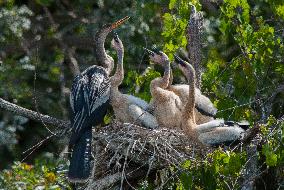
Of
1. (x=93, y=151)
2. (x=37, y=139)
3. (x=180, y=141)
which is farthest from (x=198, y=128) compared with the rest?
(x=37, y=139)

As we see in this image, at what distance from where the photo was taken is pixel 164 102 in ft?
31.8

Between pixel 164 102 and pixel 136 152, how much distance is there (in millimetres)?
835

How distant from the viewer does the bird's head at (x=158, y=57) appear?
9.95m

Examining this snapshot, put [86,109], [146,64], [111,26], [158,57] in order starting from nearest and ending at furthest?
[86,109] → [158,57] → [111,26] → [146,64]

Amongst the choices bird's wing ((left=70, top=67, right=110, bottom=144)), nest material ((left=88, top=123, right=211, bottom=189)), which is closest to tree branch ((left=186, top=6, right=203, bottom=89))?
bird's wing ((left=70, top=67, right=110, bottom=144))

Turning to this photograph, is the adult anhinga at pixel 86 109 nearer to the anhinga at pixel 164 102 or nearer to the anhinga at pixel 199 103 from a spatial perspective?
the anhinga at pixel 164 102

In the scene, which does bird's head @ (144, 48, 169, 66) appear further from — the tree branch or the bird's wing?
the bird's wing

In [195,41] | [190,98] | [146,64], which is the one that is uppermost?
[195,41]

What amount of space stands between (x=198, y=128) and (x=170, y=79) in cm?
91

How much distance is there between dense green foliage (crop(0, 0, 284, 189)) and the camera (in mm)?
8672

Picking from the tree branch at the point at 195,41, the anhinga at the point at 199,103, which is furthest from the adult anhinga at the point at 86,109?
the tree branch at the point at 195,41

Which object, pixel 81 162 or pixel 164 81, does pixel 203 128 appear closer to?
pixel 164 81

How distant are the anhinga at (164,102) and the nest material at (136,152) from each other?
0.33 m

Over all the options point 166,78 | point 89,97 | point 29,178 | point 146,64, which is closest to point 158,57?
point 166,78
